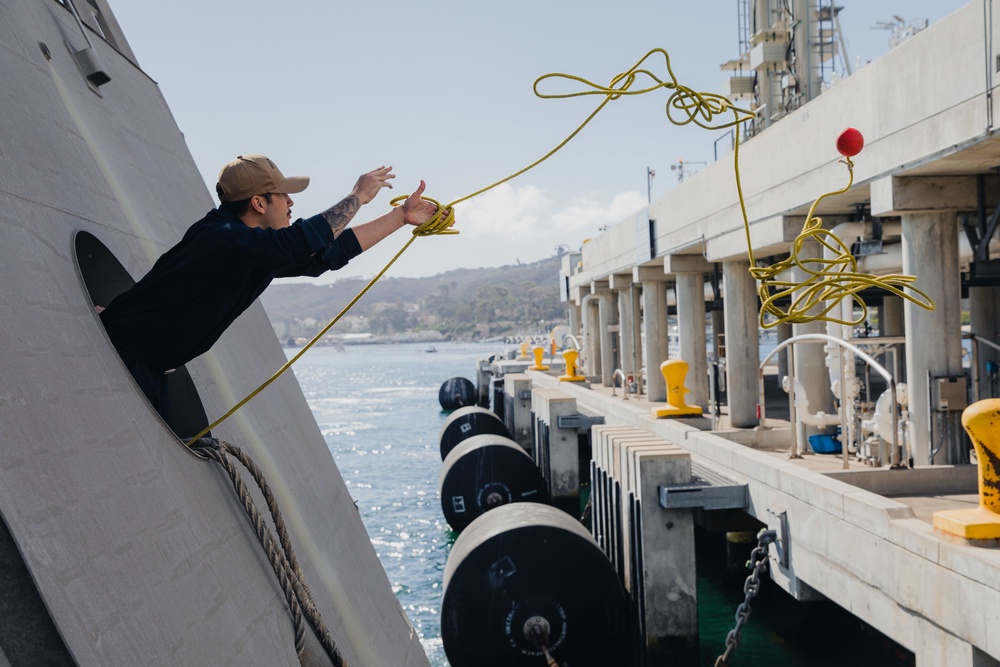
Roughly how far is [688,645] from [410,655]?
6264 millimetres

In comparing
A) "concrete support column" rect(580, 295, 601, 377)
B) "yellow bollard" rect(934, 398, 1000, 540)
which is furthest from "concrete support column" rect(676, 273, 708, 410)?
"yellow bollard" rect(934, 398, 1000, 540)

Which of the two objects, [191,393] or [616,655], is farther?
[616,655]

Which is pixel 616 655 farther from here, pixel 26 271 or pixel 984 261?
pixel 26 271

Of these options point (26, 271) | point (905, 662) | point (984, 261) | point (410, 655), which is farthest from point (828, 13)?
point (26, 271)

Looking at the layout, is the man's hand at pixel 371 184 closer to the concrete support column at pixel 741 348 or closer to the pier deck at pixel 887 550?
the pier deck at pixel 887 550

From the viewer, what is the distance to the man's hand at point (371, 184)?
13.0 feet

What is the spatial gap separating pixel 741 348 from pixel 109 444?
17721 mm

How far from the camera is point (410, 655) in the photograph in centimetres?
621

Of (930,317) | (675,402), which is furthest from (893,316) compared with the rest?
(930,317)

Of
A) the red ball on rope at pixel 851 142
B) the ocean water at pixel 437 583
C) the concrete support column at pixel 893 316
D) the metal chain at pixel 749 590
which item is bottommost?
the ocean water at pixel 437 583

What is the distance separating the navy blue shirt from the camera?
3504mm

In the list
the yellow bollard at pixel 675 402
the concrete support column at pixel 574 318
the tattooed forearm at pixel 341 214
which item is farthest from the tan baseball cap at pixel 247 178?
the concrete support column at pixel 574 318

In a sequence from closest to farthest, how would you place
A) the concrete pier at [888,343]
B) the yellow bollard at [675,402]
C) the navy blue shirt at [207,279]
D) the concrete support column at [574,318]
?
the navy blue shirt at [207,279] → the concrete pier at [888,343] → the yellow bollard at [675,402] → the concrete support column at [574,318]

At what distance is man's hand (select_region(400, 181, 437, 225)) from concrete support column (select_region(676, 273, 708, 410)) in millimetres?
20503
